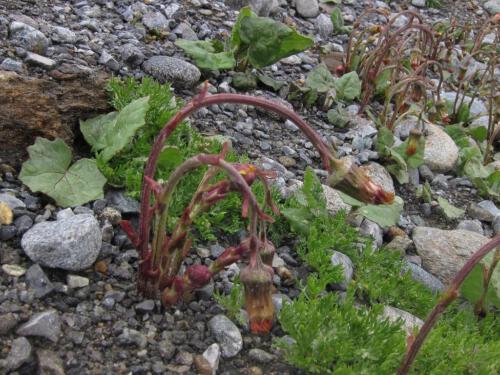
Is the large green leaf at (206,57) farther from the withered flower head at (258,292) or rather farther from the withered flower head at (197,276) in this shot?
the withered flower head at (258,292)

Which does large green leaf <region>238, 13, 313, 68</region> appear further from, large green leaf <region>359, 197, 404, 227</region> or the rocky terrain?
large green leaf <region>359, 197, 404, 227</region>

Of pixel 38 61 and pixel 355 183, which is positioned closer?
pixel 355 183

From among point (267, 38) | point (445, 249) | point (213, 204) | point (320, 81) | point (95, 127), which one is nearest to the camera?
point (213, 204)

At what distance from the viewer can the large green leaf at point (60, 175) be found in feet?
9.20

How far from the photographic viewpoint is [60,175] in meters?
2.92

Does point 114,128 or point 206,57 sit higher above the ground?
point 114,128

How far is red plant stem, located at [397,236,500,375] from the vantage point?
6.56 ft

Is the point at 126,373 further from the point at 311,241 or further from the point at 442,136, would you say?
the point at 442,136

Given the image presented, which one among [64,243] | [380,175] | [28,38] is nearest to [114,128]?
[64,243]

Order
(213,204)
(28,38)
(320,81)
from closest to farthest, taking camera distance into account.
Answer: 1. (213,204)
2. (28,38)
3. (320,81)

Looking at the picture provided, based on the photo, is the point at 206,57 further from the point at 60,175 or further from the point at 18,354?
the point at 18,354

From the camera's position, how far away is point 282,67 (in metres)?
5.20

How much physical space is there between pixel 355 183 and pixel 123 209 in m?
1.27

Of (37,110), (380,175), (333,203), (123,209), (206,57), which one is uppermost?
(37,110)
